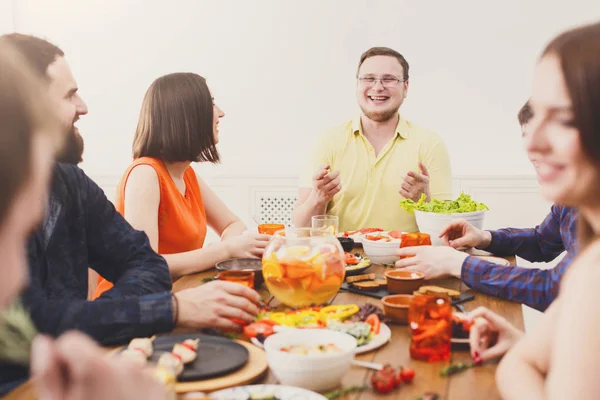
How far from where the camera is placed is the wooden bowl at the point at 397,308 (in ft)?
5.05

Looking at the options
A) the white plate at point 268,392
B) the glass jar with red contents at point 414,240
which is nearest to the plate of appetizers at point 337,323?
the white plate at point 268,392

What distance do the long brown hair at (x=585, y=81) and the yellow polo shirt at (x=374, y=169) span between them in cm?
239

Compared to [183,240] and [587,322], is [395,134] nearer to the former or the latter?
[183,240]

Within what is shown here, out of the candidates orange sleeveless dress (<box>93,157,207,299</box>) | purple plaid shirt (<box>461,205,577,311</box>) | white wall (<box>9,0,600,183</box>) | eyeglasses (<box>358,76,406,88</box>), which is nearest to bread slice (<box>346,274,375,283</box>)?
purple plaid shirt (<box>461,205,577,311</box>)

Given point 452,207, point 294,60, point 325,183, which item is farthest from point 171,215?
point 294,60

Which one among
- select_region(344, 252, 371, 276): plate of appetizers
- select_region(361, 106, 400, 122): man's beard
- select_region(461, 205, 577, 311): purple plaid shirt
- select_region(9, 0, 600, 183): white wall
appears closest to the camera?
select_region(461, 205, 577, 311): purple plaid shirt

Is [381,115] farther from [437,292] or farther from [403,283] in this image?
[437,292]

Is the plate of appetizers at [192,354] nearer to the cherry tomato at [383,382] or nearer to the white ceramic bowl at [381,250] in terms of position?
the cherry tomato at [383,382]

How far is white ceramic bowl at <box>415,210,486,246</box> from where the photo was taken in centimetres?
241

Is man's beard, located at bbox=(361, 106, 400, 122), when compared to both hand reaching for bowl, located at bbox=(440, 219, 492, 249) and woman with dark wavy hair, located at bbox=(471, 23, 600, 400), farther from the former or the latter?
woman with dark wavy hair, located at bbox=(471, 23, 600, 400)

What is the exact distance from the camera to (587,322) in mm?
852

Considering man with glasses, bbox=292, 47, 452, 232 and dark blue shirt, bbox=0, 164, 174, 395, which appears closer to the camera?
dark blue shirt, bbox=0, 164, 174, 395

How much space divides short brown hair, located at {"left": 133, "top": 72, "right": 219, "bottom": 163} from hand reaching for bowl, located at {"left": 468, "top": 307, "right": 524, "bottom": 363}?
61.7 inches

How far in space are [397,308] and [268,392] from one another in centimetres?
51
